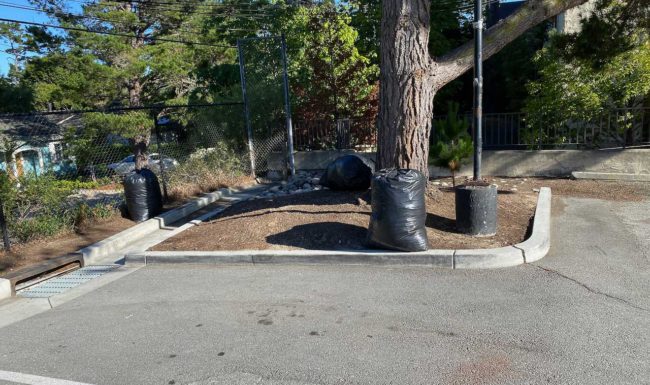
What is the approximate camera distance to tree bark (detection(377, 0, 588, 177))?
23.8ft

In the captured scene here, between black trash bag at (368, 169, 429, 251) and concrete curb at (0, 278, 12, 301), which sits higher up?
black trash bag at (368, 169, 429, 251)

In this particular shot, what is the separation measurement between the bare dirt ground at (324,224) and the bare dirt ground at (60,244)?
5.38 ft

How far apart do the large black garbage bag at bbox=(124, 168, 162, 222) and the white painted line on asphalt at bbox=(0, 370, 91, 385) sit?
5.68 m

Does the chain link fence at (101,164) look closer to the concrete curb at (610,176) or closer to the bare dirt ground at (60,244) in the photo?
the bare dirt ground at (60,244)

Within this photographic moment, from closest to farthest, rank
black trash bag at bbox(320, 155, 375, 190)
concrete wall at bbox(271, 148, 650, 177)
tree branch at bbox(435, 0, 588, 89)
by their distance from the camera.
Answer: tree branch at bbox(435, 0, 588, 89) → black trash bag at bbox(320, 155, 375, 190) → concrete wall at bbox(271, 148, 650, 177)

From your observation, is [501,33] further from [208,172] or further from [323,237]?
[208,172]

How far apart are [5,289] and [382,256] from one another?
4.54 meters

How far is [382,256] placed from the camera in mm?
5809

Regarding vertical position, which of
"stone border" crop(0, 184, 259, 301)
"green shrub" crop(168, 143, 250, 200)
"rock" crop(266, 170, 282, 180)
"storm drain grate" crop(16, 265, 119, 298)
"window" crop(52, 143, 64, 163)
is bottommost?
"storm drain grate" crop(16, 265, 119, 298)

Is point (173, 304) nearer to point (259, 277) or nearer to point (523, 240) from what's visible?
point (259, 277)

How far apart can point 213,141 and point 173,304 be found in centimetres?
1013

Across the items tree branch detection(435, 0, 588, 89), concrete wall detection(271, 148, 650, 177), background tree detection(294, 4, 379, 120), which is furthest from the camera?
background tree detection(294, 4, 379, 120)

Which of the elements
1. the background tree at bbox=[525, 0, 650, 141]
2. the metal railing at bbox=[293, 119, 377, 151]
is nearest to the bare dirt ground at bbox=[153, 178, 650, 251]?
the background tree at bbox=[525, 0, 650, 141]

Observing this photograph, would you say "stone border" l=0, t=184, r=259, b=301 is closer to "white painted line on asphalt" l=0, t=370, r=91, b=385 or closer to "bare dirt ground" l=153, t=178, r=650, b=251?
"bare dirt ground" l=153, t=178, r=650, b=251
